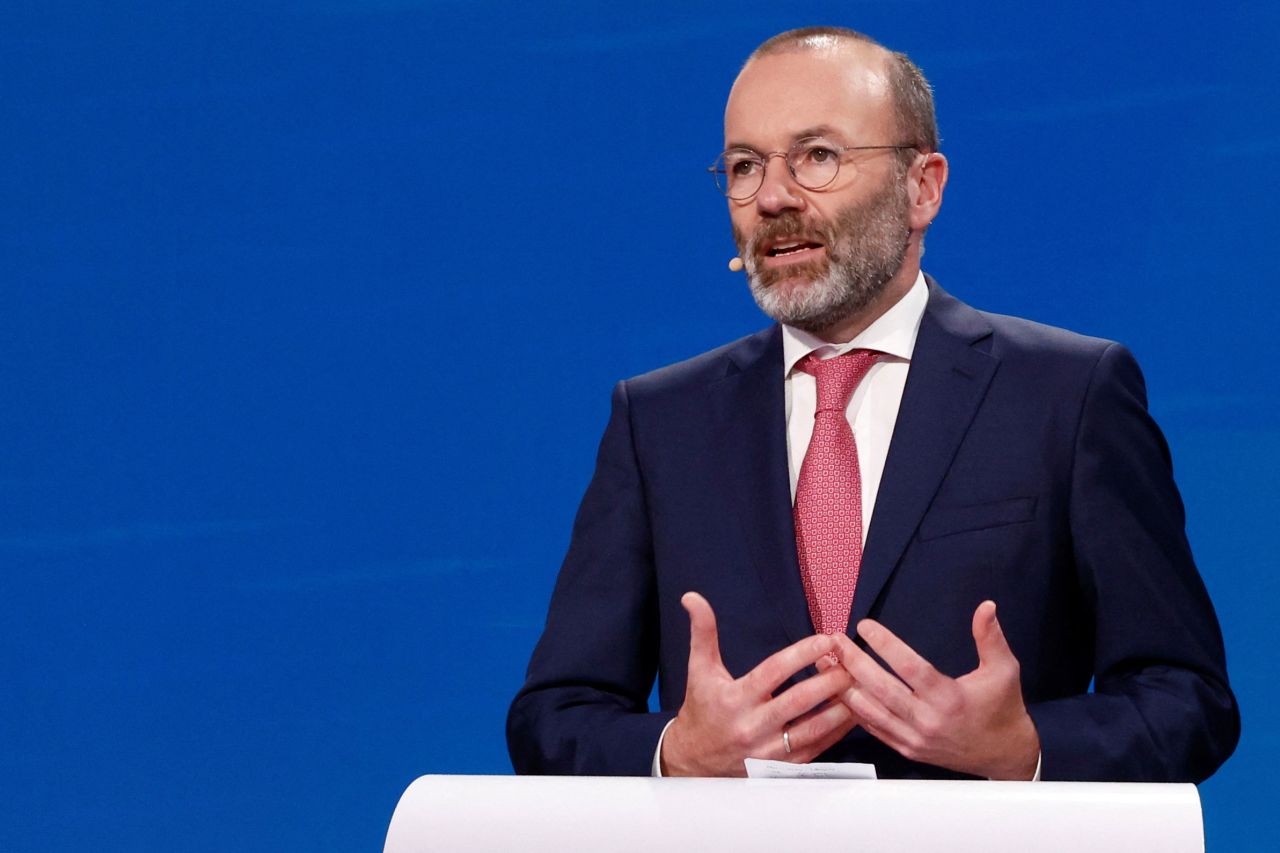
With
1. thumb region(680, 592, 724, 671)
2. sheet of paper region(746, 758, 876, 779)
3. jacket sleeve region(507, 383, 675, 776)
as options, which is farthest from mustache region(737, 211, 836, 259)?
sheet of paper region(746, 758, 876, 779)

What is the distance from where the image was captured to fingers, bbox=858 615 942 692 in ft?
4.75

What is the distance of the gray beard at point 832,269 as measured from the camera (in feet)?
6.34

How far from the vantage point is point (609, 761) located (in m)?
1.75

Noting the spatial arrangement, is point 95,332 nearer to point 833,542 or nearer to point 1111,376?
point 833,542

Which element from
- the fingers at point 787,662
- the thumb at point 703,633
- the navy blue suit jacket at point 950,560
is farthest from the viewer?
the navy blue suit jacket at point 950,560

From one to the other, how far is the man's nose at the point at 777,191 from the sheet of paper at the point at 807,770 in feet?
2.50

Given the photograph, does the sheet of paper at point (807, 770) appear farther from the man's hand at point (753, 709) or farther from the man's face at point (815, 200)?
the man's face at point (815, 200)

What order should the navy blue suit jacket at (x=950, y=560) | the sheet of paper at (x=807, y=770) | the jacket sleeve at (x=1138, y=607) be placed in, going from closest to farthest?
the sheet of paper at (x=807, y=770) < the jacket sleeve at (x=1138, y=607) < the navy blue suit jacket at (x=950, y=560)

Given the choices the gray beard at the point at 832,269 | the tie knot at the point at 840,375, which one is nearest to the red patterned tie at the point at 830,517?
the tie knot at the point at 840,375

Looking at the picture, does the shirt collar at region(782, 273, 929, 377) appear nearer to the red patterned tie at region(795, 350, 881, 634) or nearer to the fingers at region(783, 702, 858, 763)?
the red patterned tie at region(795, 350, 881, 634)

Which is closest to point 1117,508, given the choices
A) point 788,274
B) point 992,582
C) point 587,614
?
point 992,582

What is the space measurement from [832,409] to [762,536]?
0.17m

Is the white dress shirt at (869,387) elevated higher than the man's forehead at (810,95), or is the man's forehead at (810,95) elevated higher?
the man's forehead at (810,95)

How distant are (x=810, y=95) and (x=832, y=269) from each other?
207 millimetres
